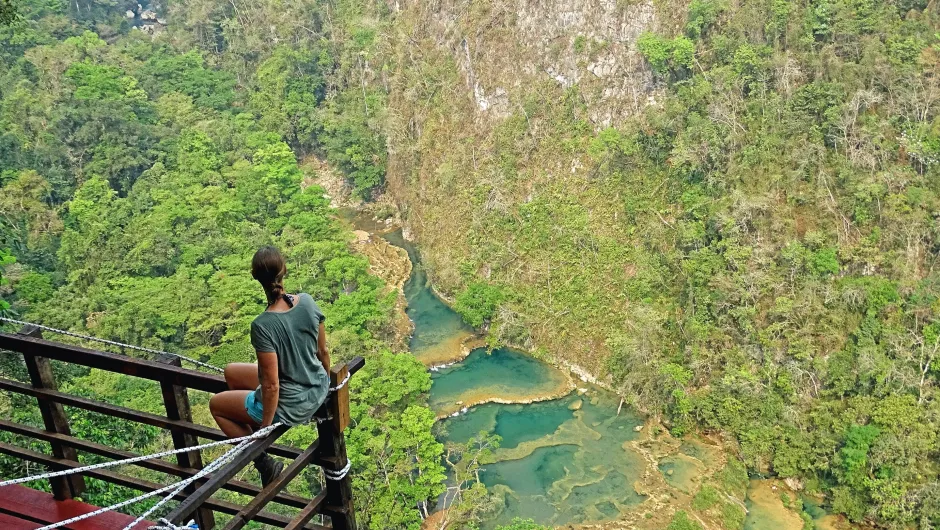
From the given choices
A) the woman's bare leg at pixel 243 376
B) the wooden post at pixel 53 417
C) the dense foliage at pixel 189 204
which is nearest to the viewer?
the woman's bare leg at pixel 243 376

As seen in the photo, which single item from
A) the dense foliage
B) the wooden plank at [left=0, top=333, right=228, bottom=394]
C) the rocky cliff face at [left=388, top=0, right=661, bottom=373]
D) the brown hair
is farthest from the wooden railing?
the rocky cliff face at [left=388, top=0, right=661, bottom=373]

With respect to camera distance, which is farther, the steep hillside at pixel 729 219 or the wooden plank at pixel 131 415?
the steep hillside at pixel 729 219

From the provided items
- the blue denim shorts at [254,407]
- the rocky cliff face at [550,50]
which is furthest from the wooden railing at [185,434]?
the rocky cliff face at [550,50]

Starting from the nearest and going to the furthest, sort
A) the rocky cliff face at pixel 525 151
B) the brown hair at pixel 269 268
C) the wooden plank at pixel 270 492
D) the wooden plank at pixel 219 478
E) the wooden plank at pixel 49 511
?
the wooden plank at pixel 219 478, the wooden plank at pixel 270 492, the brown hair at pixel 269 268, the wooden plank at pixel 49 511, the rocky cliff face at pixel 525 151

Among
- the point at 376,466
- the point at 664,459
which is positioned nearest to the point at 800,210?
the point at 664,459

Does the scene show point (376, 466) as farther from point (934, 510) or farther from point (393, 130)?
point (393, 130)

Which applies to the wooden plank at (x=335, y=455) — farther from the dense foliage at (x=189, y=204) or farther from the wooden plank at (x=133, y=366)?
the dense foliage at (x=189, y=204)

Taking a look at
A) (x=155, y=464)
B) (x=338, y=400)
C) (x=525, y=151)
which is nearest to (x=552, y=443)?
(x=525, y=151)

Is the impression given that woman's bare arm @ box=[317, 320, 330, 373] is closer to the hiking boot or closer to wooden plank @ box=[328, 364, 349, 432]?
wooden plank @ box=[328, 364, 349, 432]
